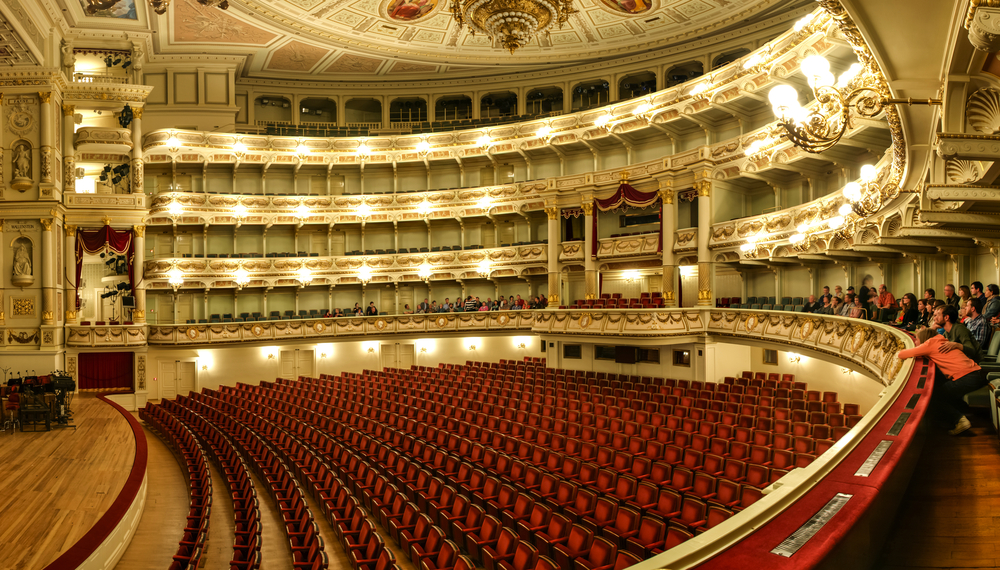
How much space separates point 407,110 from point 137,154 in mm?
9866

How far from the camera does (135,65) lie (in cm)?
1709

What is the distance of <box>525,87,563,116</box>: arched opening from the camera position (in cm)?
2222

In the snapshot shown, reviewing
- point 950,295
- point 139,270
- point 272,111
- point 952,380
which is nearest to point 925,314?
point 950,295

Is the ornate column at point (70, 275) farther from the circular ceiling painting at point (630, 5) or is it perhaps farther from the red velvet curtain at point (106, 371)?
the circular ceiling painting at point (630, 5)

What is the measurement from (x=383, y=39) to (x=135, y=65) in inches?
283

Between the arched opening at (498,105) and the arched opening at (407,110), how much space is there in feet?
7.49

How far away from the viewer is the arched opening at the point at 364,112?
2293cm

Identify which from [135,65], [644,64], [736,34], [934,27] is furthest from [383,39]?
[934,27]

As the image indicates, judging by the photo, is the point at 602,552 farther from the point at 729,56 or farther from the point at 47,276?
the point at 729,56

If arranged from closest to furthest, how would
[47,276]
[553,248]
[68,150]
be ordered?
[47,276], [68,150], [553,248]

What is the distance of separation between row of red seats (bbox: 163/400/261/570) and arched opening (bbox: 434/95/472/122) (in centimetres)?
1449

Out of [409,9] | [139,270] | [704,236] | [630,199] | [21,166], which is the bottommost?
[139,270]

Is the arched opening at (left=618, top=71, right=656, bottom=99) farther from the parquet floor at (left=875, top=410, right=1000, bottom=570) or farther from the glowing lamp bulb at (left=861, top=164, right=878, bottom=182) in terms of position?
the parquet floor at (left=875, top=410, right=1000, bottom=570)

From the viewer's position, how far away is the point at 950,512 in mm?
2029
